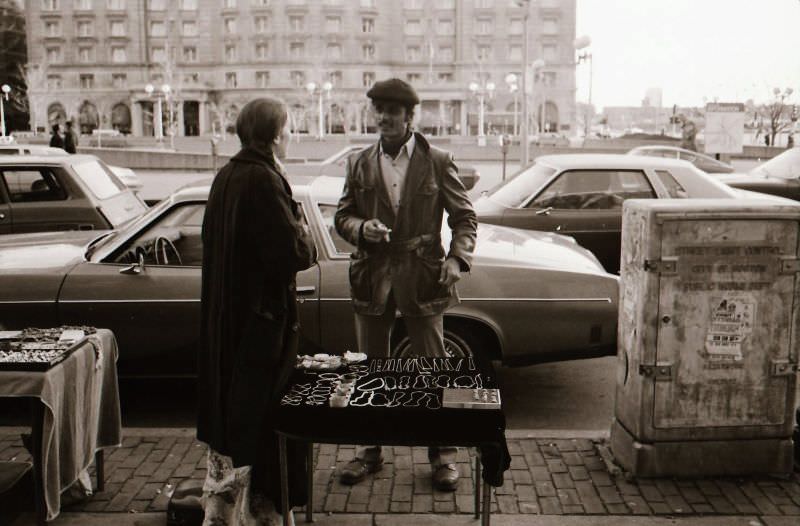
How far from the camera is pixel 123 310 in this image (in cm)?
557

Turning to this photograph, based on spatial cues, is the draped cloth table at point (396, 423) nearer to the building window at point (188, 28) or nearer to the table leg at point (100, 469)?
the table leg at point (100, 469)

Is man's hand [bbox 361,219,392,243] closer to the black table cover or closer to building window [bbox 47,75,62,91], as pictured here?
the black table cover

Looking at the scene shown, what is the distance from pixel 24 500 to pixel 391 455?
77.3 inches

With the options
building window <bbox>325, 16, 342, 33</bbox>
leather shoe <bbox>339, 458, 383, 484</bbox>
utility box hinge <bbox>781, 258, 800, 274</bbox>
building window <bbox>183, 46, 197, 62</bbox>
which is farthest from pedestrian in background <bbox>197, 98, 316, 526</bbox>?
building window <bbox>183, 46, 197, 62</bbox>

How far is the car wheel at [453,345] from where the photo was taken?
5.58 metres

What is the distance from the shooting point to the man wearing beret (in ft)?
14.6

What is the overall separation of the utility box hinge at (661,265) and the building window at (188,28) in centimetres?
10648

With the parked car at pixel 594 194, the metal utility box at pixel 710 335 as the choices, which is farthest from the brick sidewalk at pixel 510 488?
the parked car at pixel 594 194

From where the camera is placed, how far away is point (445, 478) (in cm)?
435

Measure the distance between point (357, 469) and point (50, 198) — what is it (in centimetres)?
642

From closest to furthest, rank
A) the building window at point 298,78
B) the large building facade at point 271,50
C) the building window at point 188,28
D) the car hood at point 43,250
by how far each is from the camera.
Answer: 1. the car hood at point 43,250
2. the building window at point 298,78
3. the large building facade at point 271,50
4. the building window at point 188,28

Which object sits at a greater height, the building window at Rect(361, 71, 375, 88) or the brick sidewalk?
the building window at Rect(361, 71, 375, 88)

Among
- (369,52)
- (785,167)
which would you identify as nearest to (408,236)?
(785,167)

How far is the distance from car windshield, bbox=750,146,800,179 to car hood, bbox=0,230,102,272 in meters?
12.0
